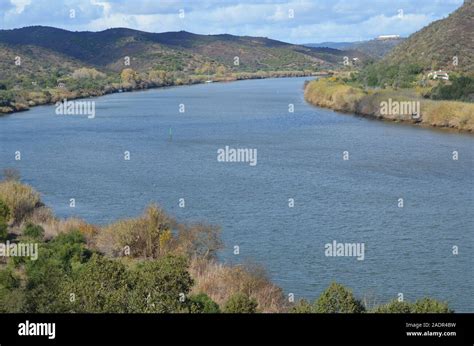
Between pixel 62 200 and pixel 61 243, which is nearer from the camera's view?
pixel 61 243

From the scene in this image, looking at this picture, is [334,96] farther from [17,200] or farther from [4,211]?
[4,211]

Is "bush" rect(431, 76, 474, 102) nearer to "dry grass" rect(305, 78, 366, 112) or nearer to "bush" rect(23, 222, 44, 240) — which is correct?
"dry grass" rect(305, 78, 366, 112)

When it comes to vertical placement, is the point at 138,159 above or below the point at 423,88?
below

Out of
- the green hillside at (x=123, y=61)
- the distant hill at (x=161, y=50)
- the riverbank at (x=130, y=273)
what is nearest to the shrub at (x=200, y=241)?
the riverbank at (x=130, y=273)
